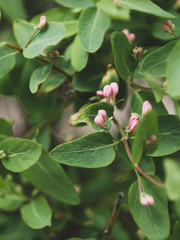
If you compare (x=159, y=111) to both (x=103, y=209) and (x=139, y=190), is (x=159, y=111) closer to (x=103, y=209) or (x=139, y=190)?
(x=139, y=190)

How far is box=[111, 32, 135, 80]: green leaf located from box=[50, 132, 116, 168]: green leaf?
0.17 m

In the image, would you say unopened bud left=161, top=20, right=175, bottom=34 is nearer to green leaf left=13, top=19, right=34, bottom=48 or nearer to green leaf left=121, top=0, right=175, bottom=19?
green leaf left=121, top=0, right=175, bottom=19

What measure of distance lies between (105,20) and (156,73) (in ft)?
0.68

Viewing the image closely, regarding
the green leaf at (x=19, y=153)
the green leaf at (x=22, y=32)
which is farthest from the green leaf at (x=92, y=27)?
the green leaf at (x=19, y=153)

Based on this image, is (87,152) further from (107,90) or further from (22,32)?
(22,32)

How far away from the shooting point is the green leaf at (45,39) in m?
0.78

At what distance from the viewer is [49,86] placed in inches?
39.7

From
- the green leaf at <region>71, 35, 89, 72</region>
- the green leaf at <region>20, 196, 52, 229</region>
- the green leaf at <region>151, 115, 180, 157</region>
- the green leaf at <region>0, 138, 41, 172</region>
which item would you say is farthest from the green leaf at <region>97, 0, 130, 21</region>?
the green leaf at <region>20, 196, 52, 229</region>

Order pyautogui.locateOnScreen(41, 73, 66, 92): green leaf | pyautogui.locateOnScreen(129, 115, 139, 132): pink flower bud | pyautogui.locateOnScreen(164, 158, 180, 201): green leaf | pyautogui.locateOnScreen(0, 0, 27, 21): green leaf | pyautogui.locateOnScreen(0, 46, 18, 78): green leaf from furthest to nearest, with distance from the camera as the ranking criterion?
pyautogui.locateOnScreen(0, 0, 27, 21): green leaf
pyautogui.locateOnScreen(41, 73, 66, 92): green leaf
pyautogui.locateOnScreen(0, 46, 18, 78): green leaf
pyautogui.locateOnScreen(129, 115, 139, 132): pink flower bud
pyautogui.locateOnScreen(164, 158, 180, 201): green leaf

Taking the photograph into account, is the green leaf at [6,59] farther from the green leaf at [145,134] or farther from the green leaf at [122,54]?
the green leaf at [145,134]

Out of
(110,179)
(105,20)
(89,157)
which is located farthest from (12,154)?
(110,179)

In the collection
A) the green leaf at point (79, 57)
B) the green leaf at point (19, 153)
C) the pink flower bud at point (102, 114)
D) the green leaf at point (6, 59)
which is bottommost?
the green leaf at point (19, 153)

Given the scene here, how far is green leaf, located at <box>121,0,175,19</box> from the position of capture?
0.73 m

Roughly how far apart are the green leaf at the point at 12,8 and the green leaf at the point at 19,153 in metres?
0.53
